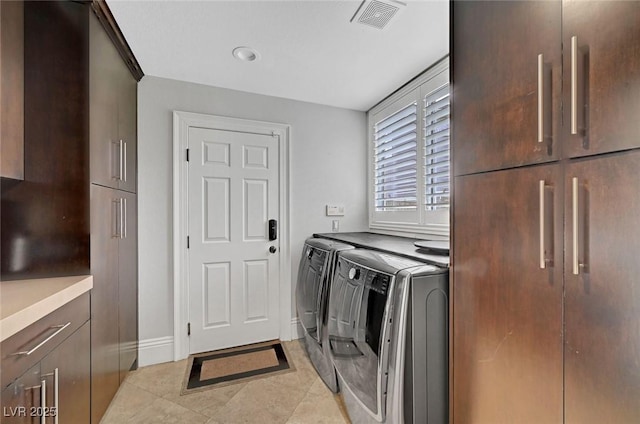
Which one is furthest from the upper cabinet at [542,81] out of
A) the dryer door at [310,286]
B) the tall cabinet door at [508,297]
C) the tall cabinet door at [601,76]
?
the dryer door at [310,286]

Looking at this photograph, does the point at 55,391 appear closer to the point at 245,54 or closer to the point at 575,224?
the point at 575,224

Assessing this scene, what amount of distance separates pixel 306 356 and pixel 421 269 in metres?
1.56

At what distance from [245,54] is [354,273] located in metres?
1.70

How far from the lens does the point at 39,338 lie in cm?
104

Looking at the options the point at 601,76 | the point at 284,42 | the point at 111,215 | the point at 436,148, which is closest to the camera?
the point at 601,76

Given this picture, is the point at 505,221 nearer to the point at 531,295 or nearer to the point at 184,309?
the point at 531,295

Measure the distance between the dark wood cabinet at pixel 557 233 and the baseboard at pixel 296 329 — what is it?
1709mm

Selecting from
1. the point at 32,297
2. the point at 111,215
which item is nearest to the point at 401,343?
the point at 32,297

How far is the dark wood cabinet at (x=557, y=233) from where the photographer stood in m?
0.73

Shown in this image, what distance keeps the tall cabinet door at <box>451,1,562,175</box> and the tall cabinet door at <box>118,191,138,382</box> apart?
82.6 inches

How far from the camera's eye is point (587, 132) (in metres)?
0.79

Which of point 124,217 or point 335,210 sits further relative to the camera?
point 335,210

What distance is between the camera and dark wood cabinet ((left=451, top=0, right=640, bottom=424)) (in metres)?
0.73

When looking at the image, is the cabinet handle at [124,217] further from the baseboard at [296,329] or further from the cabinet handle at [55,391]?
the baseboard at [296,329]
